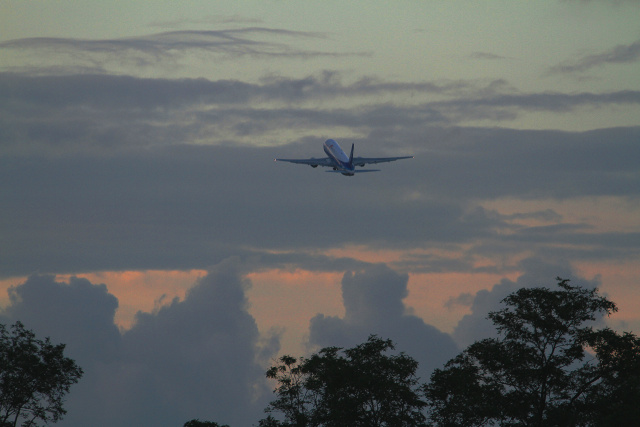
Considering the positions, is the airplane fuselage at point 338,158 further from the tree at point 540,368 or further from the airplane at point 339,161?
the tree at point 540,368

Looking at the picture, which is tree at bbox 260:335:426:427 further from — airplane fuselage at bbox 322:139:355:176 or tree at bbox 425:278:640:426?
airplane fuselage at bbox 322:139:355:176

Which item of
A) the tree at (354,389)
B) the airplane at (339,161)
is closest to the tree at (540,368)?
the tree at (354,389)

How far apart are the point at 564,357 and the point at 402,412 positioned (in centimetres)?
1711

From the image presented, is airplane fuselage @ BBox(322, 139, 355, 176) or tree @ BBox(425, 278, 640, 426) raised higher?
airplane fuselage @ BBox(322, 139, 355, 176)

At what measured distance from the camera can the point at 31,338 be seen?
9800 cm

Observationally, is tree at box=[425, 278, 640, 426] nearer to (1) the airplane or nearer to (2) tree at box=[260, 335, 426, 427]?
(2) tree at box=[260, 335, 426, 427]

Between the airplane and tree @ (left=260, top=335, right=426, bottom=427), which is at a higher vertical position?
the airplane

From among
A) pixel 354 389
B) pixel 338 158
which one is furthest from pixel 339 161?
pixel 354 389

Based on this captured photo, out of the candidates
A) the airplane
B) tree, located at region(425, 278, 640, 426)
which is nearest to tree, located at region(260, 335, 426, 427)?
tree, located at region(425, 278, 640, 426)

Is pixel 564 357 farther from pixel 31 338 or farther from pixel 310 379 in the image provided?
pixel 31 338

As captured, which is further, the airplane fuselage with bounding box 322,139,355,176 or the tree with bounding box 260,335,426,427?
the airplane fuselage with bounding box 322,139,355,176

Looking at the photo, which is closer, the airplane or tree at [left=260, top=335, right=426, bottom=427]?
tree at [left=260, top=335, right=426, bottom=427]

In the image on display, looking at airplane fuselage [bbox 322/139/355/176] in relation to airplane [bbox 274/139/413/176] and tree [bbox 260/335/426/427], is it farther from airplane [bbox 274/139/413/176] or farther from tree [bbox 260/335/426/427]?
tree [bbox 260/335/426/427]

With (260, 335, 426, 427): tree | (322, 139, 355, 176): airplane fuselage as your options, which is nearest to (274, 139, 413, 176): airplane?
(322, 139, 355, 176): airplane fuselage
